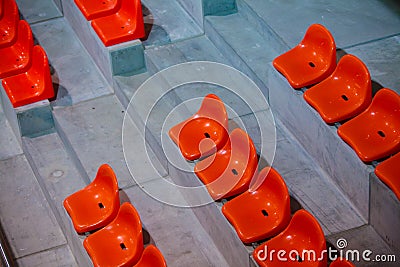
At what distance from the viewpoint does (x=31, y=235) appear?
5.90m

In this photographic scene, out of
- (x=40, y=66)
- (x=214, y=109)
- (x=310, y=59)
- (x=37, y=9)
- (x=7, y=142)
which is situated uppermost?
(x=310, y=59)

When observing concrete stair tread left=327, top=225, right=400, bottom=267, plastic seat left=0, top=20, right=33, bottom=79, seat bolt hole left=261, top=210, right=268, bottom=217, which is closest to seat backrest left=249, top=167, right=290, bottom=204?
seat bolt hole left=261, top=210, right=268, bottom=217

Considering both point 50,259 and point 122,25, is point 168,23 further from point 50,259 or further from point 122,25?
point 50,259

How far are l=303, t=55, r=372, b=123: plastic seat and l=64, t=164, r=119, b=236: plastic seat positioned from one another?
4.34ft

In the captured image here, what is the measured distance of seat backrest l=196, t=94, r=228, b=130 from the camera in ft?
18.6

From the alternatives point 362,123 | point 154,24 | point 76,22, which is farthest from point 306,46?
point 76,22

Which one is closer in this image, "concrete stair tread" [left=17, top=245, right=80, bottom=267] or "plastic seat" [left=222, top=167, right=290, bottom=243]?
"plastic seat" [left=222, top=167, right=290, bottom=243]

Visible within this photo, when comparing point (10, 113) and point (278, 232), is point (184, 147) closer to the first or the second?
point (278, 232)

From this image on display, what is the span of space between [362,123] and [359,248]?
81 centimetres

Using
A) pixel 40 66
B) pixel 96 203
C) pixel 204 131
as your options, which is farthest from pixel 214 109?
pixel 40 66

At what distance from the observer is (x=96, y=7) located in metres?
7.09

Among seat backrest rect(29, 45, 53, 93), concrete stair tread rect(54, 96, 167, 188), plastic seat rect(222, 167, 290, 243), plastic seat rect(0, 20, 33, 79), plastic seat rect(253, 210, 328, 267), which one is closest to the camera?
plastic seat rect(253, 210, 328, 267)

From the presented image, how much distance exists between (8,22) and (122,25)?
1.13 meters

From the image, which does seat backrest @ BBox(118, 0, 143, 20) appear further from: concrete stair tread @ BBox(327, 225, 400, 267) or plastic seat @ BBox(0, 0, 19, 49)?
concrete stair tread @ BBox(327, 225, 400, 267)
